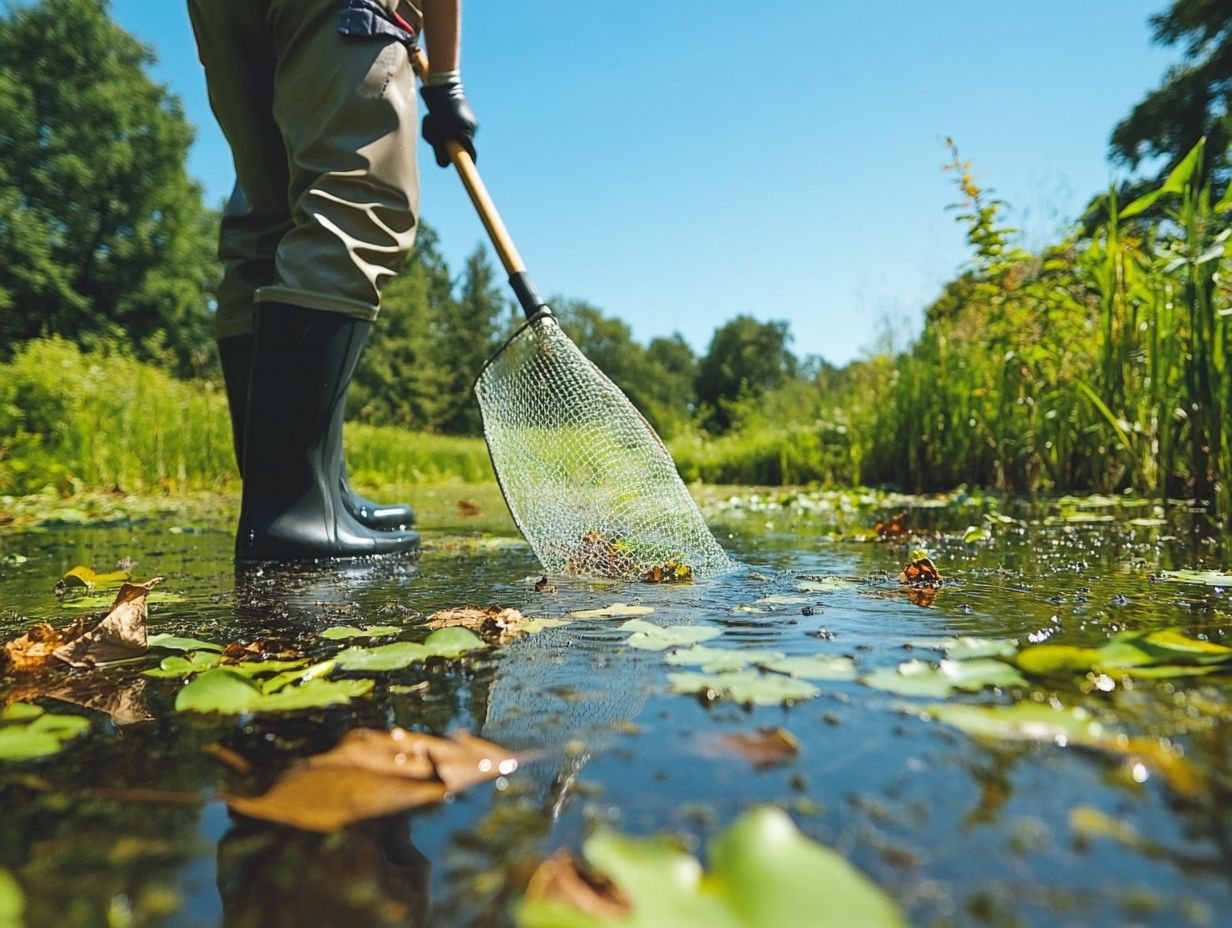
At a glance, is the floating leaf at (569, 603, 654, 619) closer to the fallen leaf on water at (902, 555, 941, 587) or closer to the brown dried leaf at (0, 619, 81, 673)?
the fallen leaf on water at (902, 555, 941, 587)

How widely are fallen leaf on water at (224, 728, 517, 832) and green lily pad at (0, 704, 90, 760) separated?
0.68 ft

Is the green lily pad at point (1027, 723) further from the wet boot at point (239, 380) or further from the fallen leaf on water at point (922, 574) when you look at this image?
the wet boot at point (239, 380)

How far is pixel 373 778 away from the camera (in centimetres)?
54

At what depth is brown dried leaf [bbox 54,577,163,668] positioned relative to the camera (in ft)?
3.08

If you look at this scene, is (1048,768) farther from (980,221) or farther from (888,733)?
(980,221)

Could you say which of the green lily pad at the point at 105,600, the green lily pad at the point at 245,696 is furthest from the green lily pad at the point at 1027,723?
the green lily pad at the point at 105,600

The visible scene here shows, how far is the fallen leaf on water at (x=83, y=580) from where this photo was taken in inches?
61.4

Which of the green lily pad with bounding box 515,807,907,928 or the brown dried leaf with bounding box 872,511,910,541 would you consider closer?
the green lily pad with bounding box 515,807,907,928

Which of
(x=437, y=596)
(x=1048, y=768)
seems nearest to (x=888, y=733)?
(x=1048, y=768)

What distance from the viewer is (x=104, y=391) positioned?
6.82 meters

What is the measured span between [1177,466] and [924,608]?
2992 mm

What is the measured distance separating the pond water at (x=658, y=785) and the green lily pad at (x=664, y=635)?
3 cm

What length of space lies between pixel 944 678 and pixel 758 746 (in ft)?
0.83

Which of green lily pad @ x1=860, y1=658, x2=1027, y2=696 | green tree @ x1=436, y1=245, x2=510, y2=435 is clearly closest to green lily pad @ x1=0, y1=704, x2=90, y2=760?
green lily pad @ x1=860, y1=658, x2=1027, y2=696
